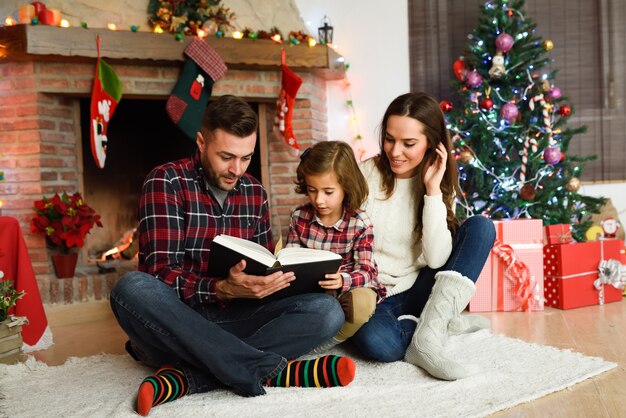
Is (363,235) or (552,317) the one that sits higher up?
(363,235)

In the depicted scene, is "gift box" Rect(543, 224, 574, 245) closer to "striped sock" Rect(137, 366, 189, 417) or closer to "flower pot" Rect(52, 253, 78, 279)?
"striped sock" Rect(137, 366, 189, 417)

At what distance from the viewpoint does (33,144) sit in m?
3.14

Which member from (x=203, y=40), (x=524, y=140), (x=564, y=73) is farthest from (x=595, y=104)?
(x=203, y=40)

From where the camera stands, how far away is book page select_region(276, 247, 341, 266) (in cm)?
167

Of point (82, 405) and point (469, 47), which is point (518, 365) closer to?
point (82, 405)

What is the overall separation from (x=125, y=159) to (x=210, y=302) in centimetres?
218

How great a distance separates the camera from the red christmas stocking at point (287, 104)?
11.3 feet

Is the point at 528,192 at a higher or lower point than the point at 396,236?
higher

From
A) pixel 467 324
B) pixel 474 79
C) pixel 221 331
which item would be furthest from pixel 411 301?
pixel 474 79

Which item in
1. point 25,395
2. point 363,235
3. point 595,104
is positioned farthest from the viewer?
point 595,104

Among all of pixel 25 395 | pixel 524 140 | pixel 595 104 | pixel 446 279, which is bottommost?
pixel 25 395

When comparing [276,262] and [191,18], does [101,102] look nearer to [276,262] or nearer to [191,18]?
[191,18]

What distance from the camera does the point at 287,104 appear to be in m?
3.52

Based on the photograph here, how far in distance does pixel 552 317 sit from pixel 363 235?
1125 millimetres
